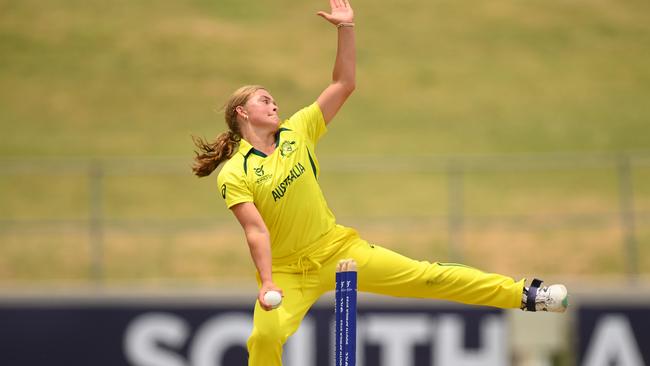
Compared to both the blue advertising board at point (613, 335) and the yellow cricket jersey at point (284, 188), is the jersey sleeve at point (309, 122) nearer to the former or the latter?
the yellow cricket jersey at point (284, 188)

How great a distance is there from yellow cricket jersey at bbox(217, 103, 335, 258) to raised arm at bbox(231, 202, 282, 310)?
82mm

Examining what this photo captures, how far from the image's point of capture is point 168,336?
514 inches

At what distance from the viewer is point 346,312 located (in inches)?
317

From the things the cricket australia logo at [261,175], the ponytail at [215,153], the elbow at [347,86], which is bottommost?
the cricket australia logo at [261,175]

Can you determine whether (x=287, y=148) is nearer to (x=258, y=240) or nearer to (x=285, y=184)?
(x=285, y=184)

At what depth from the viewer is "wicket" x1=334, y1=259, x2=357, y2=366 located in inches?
315

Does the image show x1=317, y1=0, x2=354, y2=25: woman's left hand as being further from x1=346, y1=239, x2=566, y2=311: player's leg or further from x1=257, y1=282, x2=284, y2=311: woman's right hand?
x1=257, y1=282, x2=284, y2=311: woman's right hand

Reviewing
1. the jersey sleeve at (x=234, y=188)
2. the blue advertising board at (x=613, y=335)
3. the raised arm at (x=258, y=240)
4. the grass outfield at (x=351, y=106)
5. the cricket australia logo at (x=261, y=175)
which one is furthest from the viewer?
the grass outfield at (x=351, y=106)

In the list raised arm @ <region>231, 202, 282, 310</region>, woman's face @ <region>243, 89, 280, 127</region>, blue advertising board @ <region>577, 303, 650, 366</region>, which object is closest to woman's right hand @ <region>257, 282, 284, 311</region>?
raised arm @ <region>231, 202, 282, 310</region>

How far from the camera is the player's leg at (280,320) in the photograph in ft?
27.8

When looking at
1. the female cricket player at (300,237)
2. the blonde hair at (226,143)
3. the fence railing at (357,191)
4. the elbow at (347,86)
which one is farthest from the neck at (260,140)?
the fence railing at (357,191)

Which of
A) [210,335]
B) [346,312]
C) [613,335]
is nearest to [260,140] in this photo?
[346,312]

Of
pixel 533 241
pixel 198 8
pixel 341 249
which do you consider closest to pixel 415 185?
pixel 533 241

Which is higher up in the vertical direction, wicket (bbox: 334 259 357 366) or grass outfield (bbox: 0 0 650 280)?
grass outfield (bbox: 0 0 650 280)
